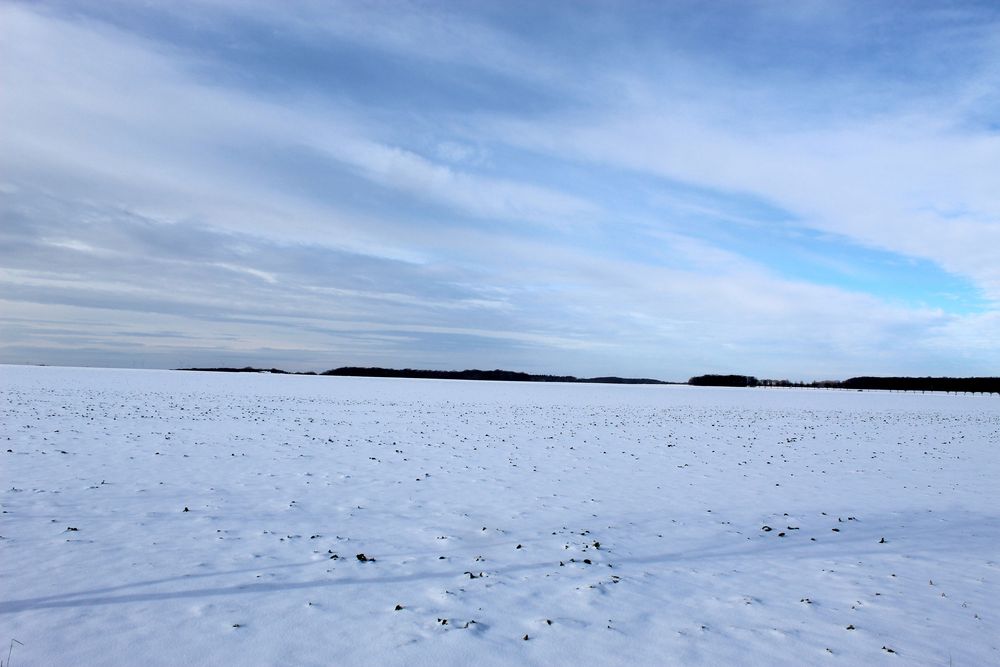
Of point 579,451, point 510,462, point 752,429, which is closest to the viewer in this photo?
point 510,462

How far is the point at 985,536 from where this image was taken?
1031 cm

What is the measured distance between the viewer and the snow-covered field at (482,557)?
5.96 meters

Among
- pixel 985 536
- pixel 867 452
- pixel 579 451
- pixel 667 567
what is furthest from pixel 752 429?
pixel 667 567

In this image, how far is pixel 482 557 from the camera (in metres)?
8.59

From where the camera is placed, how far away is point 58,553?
804cm

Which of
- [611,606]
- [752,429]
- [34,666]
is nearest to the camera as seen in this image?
[34,666]

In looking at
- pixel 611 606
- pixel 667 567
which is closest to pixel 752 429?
pixel 667 567

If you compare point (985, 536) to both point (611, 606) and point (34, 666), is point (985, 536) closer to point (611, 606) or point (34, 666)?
point (611, 606)

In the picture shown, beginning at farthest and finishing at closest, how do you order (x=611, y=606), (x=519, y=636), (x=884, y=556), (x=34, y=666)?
(x=884, y=556) → (x=611, y=606) → (x=519, y=636) → (x=34, y=666)

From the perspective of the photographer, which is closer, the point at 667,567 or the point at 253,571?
the point at 253,571

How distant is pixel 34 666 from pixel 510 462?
12.4m

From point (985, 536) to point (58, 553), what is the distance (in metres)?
14.6

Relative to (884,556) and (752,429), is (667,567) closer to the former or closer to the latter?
(884,556)

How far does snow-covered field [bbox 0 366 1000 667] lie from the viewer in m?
5.96
